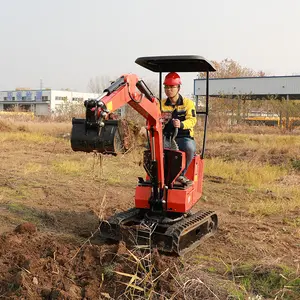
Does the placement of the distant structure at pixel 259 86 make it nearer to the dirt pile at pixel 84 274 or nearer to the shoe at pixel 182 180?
the shoe at pixel 182 180

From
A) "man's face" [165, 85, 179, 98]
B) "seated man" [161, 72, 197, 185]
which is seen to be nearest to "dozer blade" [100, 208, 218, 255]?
"seated man" [161, 72, 197, 185]

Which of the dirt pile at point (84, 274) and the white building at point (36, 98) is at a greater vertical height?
the white building at point (36, 98)

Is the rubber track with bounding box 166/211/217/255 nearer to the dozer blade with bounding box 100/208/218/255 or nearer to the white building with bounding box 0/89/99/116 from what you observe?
the dozer blade with bounding box 100/208/218/255

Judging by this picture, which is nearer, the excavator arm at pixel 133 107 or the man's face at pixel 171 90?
the excavator arm at pixel 133 107

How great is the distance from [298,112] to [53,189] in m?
23.0

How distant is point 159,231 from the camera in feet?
18.1

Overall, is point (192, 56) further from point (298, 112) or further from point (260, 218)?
point (298, 112)

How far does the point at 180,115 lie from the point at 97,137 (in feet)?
6.52

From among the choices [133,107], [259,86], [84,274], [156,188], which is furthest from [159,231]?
[259,86]

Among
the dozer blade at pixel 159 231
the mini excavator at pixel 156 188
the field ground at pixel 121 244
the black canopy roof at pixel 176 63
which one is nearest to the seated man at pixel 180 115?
the mini excavator at pixel 156 188

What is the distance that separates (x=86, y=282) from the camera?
398cm

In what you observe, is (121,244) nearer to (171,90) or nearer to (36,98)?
(171,90)

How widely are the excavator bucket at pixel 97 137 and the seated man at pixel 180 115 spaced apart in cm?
166

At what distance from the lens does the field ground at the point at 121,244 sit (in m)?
3.86
